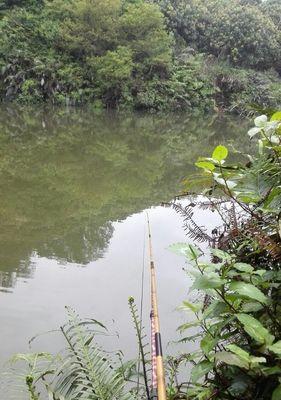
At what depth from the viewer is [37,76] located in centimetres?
1967

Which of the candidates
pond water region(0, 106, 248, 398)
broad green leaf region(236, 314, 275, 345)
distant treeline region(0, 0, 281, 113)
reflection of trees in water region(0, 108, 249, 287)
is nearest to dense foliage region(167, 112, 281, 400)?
broad green leaf region(236, 314, 275, 345)

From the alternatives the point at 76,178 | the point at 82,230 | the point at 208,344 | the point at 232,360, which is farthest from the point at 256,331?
the point at 76,178

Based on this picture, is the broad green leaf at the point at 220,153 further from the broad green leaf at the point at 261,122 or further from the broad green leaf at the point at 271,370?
the broad green leaf at the point at 271,370

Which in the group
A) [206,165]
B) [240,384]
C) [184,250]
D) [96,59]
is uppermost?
[96,59]

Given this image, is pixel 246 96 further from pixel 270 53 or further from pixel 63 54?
pixel 63 54

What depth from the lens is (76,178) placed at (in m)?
7.25

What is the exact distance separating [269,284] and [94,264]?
2953 mm

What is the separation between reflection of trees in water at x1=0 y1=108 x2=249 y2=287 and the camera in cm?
450

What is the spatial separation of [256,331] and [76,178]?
6384 mm

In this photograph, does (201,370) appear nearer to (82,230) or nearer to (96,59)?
(82,230)

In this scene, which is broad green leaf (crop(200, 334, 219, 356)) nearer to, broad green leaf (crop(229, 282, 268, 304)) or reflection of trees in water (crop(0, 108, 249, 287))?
broad green leaf (crop(229, 282, 268, 304))

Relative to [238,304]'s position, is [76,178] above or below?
above

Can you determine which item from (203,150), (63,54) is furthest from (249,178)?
(63,54)

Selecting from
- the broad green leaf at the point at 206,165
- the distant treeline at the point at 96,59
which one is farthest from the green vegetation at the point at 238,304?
the distant treeline at the point at 96,59
